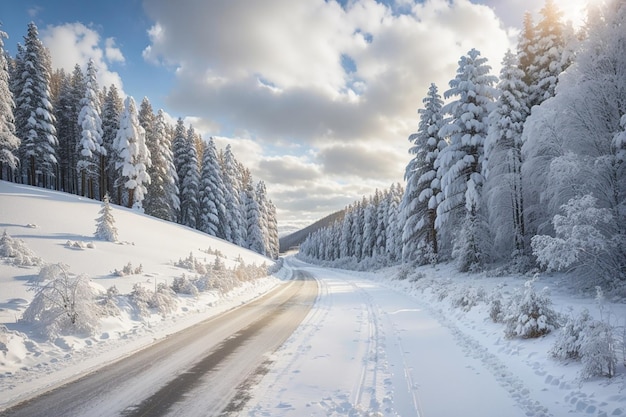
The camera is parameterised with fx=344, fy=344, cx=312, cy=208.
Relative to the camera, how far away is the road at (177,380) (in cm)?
499

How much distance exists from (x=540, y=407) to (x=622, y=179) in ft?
35.5

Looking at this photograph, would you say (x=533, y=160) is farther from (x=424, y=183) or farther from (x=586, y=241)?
(x=424, y=183)

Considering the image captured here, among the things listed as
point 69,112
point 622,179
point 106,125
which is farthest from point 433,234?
point 69,112

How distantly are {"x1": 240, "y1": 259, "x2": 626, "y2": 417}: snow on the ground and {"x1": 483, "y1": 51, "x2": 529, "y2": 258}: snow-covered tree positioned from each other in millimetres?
9238

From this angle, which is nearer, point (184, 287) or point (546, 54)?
point (184, 287)

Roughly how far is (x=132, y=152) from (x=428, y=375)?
38.2 meters

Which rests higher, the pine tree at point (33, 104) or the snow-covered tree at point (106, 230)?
the pine tree at point (33, 104)

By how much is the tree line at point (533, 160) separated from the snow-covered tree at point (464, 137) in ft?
0.23

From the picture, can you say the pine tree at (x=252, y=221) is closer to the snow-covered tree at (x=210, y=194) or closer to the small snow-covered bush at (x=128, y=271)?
the snow-covered tree at (x=210, y=194)

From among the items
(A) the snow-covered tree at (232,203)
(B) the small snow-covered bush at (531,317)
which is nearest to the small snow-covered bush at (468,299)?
(B) the small snow-covered bush at (531,317)

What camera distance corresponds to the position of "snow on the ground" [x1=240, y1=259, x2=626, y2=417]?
4.97 meters

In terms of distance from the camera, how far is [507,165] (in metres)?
20.2

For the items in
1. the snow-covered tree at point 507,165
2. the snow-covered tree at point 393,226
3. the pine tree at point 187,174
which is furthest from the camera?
the snow-covered tree at point 393,226

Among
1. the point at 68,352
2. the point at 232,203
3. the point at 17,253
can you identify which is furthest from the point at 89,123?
the point at 68,352
